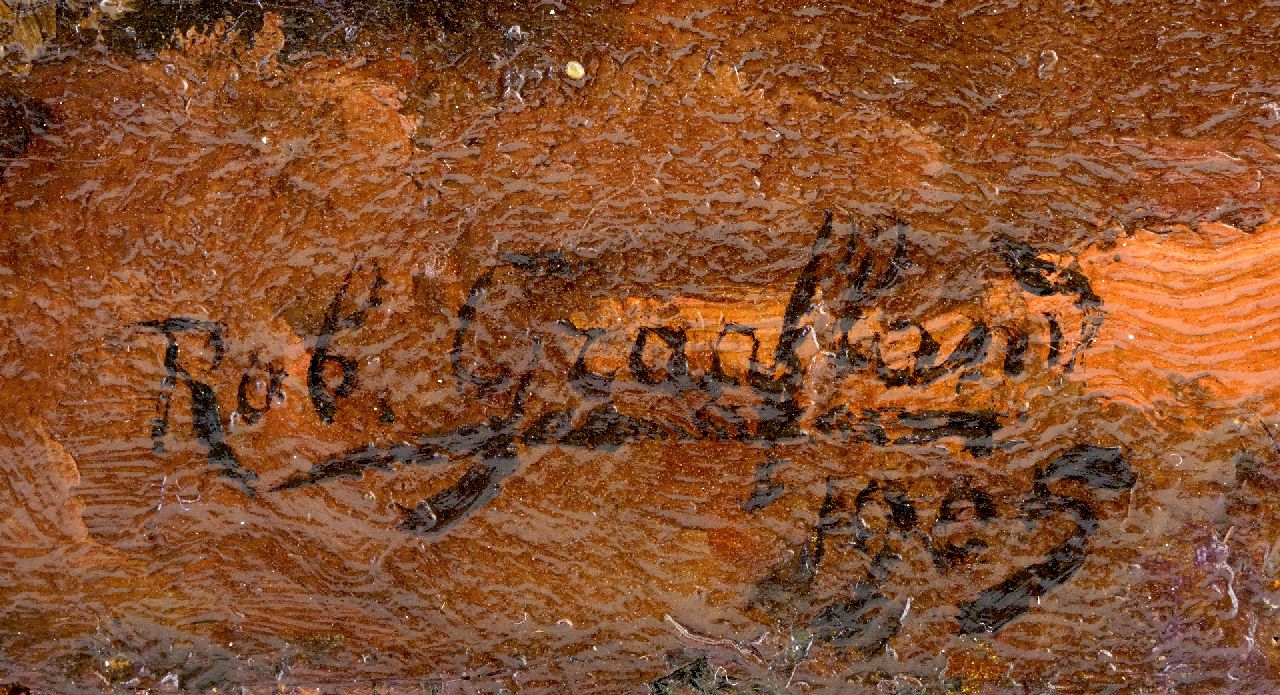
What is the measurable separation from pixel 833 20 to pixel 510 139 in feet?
3.28

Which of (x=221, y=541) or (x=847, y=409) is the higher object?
(x=847, y=409)

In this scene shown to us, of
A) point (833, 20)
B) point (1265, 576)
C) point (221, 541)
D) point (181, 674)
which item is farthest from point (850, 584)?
point (181, 674)

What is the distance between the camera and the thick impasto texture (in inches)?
84.4

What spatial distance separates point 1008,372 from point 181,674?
260 cm

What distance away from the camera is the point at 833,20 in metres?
2.18

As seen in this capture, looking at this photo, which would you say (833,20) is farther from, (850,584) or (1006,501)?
(850,584)

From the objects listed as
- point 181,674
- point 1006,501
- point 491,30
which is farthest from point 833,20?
point 181,674

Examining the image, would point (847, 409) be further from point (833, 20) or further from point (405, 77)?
point (405, 77)

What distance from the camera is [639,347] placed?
2182 millimetres

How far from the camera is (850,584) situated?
2.20 meters

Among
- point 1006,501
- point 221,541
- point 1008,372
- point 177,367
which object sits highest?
point 1008,372

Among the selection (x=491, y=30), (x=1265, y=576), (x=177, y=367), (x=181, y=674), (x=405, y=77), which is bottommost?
(x=181, y=674)

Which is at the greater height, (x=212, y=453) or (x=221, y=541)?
(x=212, y=453)

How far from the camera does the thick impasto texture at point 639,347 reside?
2.14m
